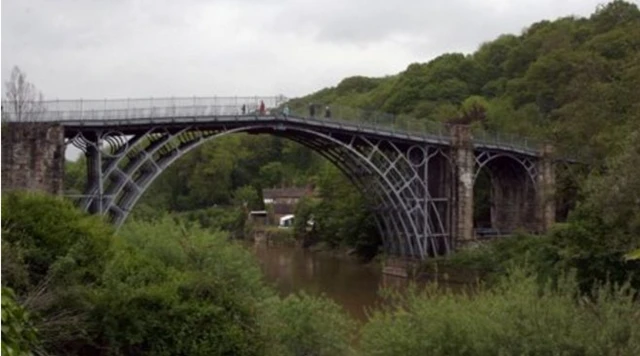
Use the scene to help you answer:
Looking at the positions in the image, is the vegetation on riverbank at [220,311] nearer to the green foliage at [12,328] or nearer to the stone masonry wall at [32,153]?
the stone masonry wall at [32,153]

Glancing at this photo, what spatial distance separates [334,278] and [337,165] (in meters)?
5.81

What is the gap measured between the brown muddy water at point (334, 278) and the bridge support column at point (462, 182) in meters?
4.12

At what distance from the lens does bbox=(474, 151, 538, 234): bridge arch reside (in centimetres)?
4588

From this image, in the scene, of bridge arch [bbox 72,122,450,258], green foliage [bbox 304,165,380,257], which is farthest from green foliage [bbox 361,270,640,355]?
green foliage [bbox 304,165,380,257]

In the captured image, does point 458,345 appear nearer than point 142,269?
Yes

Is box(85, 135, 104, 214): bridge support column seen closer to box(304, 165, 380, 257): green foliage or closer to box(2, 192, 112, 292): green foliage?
box(2, 192, 112, 292): green foliage

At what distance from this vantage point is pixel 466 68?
262 ft

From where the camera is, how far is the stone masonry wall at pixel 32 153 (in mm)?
28125

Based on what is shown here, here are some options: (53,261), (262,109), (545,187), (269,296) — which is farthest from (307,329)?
(545,187)

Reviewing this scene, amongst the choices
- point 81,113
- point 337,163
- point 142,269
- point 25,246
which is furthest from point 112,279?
point 337,163

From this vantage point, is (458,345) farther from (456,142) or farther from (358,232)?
(358,232)

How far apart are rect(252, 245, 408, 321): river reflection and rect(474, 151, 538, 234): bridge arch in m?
7.40

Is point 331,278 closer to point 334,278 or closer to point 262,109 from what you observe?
point 334,278

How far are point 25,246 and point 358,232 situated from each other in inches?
1409
